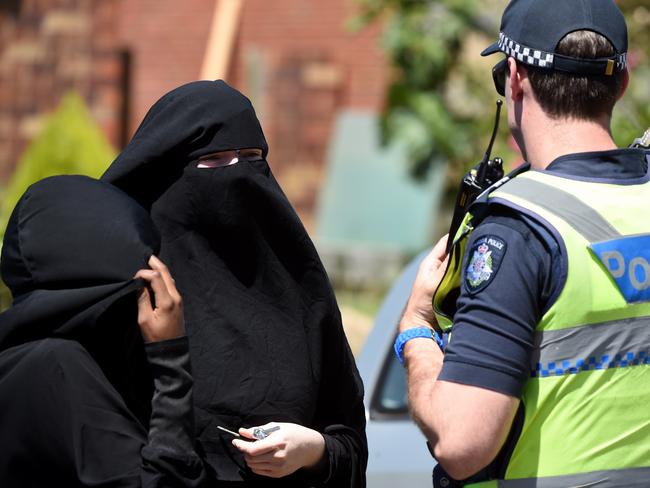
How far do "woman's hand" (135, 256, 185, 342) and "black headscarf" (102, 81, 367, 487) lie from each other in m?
0.24

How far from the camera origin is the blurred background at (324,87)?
884cm

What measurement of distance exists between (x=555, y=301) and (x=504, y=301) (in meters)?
0.09

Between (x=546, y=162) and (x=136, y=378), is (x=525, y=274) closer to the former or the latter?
(x=546, y=162)

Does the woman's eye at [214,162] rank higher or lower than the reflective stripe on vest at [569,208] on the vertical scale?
lower

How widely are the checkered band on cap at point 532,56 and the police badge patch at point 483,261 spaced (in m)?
0.34

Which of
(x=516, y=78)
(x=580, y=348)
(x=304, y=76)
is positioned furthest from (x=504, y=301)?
(x=304, y=76)

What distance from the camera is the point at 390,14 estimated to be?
980cm

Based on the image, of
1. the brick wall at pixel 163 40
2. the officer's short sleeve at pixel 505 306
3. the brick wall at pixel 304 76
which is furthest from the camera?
the brick wall at pixel 163 40

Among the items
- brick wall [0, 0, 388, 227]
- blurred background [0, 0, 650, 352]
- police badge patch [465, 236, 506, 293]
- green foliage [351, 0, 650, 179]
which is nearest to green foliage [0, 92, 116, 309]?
blurred background [0, 0, 650, 352]

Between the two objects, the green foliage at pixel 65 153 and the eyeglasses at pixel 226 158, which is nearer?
the eyeglasses at pixel 226 158

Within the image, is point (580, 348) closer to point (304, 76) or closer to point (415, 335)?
point (415, 335)

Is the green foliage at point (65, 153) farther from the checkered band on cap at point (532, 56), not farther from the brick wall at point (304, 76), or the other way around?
the checkered band on cap at point (532, 56)

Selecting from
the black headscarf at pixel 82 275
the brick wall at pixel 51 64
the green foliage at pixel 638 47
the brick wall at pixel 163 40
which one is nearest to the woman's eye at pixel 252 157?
the black headscarf at pixel 82 275

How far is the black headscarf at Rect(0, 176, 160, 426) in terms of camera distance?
2.04 metres
